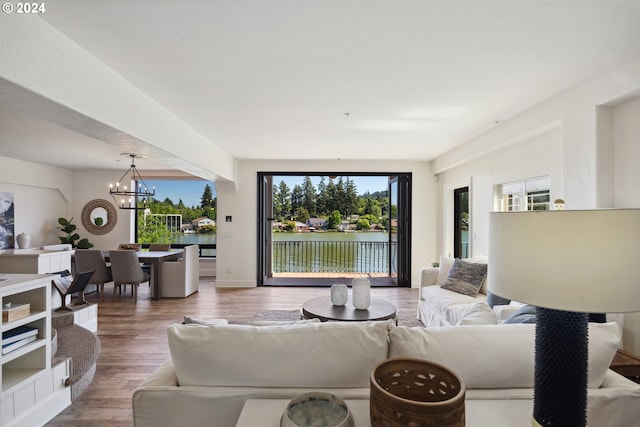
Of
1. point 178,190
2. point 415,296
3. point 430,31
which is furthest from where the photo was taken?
point 178,190

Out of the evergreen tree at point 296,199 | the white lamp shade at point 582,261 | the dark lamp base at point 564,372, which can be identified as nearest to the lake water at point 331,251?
the evergreen tree at point 296,199

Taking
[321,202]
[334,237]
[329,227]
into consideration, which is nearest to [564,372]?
[334,237]

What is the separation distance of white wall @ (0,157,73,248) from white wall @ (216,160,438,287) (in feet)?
12.3

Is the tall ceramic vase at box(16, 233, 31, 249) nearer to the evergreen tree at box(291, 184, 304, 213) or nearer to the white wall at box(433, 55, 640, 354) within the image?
the evergreen tree at box(291, 184, 304, 213)

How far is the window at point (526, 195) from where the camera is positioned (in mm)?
3312

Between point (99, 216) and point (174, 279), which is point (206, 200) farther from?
point (174, 279)

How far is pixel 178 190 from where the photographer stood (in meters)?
7.78

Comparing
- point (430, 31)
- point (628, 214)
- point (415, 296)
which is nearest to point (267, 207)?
point (415, 296)

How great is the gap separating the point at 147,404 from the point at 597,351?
191 cm

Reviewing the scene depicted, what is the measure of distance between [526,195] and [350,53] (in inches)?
112

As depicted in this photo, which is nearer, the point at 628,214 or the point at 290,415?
the point at 628,214

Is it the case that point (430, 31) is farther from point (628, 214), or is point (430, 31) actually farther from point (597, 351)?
point (597, 351)

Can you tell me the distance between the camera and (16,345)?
Answer: 1.96m

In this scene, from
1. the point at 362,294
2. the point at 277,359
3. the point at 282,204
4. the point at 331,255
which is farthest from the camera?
the point at 282,204
